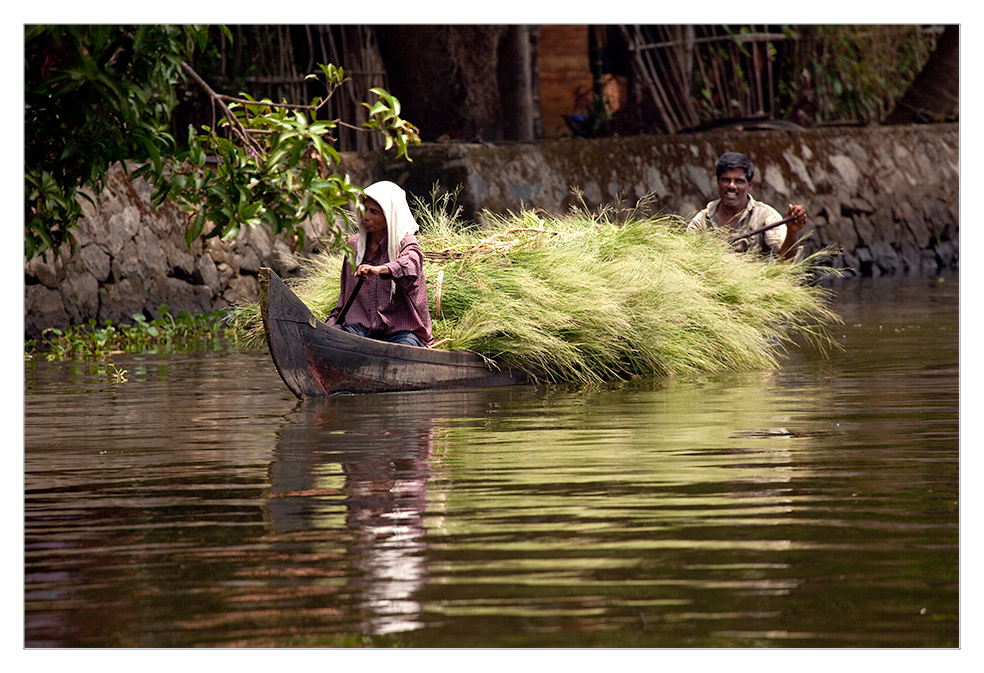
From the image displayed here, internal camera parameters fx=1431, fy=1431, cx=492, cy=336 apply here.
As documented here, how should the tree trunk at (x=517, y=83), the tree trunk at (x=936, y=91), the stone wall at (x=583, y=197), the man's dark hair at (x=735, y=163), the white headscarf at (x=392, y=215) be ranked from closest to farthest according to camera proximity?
the white headscarf at (x=392, y=215) < the man's dark hair at (x=735, y=163) < the stone wall at (x=583, y=197) < the tree trunk at (x=517, y=83) < the tree trunk at (x=936, y=91)

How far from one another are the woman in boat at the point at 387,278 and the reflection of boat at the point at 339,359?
0.25m

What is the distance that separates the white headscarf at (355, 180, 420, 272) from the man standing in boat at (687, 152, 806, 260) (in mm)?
3109

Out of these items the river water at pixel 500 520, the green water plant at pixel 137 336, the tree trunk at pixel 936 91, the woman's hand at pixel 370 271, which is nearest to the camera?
the river water at pixel 500 520

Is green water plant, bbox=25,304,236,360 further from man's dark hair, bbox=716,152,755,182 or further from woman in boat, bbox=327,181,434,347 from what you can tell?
man's dark hair, bbox=716,152,755,182

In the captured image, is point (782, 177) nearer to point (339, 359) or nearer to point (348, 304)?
point (348, 304)

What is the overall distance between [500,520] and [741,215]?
6.90 m

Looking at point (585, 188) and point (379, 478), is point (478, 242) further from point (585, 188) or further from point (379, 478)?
point (585, 188)

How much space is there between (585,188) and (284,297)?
8614 mm

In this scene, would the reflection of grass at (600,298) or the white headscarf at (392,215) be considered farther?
the reflection of grass at (600,298)

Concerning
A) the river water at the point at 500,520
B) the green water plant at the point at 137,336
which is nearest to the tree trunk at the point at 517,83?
the green water plant at the point at 137,336

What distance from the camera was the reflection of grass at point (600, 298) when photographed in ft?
29.3

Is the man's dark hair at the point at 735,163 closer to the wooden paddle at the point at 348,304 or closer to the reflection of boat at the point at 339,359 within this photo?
the reflection of boat at the point at 339,359
